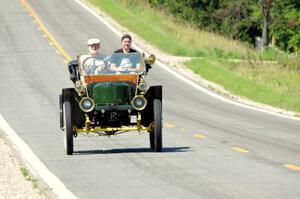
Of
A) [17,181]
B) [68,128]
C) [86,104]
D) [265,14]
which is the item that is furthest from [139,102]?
[265,14]

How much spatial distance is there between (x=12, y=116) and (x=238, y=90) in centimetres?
990

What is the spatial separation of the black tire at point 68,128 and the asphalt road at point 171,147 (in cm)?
21

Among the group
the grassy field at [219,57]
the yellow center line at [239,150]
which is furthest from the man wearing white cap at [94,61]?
the grassy field at [219,57]

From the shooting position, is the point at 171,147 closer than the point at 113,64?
No

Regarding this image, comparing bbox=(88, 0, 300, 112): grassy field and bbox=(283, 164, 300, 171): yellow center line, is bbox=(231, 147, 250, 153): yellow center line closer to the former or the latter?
bbox=(283, 164, 300, 171): yellow center line

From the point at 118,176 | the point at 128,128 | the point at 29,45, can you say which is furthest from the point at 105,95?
the point at 29,45

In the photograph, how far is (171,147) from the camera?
56.6ft

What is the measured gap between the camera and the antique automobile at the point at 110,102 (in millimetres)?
16078

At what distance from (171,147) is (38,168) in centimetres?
397

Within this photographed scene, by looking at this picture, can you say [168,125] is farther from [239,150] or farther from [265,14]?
[265,14]

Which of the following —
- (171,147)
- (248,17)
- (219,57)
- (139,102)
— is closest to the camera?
(139,102)

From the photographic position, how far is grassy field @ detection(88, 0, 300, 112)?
102 ft

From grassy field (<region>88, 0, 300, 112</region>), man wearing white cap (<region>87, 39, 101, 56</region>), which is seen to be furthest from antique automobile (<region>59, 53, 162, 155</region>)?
grassy field (<region>88, 0, 300, 112</region>)

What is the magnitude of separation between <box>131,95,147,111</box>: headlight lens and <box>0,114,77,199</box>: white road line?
5.93ft
